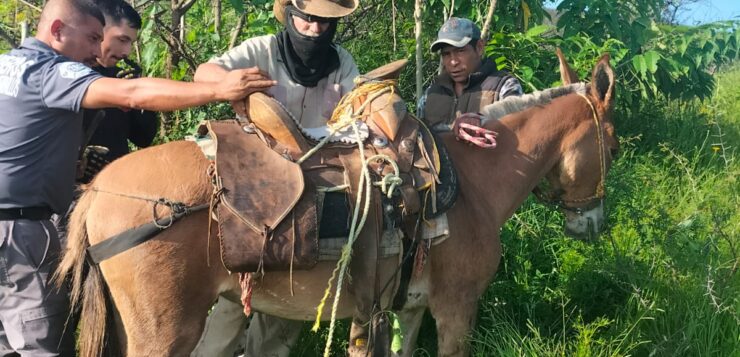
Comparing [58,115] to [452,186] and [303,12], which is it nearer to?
[303,12]

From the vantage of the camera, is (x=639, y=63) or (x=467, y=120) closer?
(x=467, y=120)

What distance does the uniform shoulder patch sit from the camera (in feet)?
7.81

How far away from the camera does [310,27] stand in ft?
11.2

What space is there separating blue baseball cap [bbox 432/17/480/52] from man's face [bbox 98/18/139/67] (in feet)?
6.50

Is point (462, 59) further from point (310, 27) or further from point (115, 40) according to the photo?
point (115, 40)

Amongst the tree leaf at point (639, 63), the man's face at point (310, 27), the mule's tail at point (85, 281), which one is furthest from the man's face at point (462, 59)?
the mule's tail at point (85, 281)

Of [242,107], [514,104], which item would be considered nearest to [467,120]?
[514,104]

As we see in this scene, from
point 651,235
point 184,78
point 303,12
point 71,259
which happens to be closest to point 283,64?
point 303,12

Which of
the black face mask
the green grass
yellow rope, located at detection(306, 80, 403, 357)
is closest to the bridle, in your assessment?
the green grass

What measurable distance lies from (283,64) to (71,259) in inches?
63.7

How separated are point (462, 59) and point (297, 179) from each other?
6.57ft

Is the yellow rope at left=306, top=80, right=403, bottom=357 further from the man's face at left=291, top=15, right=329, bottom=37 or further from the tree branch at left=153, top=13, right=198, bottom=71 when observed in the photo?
→ the tree branch at left=153, top=13, right=198, bottom=71

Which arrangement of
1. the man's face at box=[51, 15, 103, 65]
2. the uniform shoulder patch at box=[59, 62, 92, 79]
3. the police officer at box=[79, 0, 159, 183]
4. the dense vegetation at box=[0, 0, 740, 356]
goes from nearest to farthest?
1. the uniform shoulder patch at box=[59, 62, 92, 79]
2. the man's face at box=[51, 15, 103, 65]
3. the police officer at box=[79, 0, 159, 183]
4. the dense vegetation at box=[0, 0, 740, 356]

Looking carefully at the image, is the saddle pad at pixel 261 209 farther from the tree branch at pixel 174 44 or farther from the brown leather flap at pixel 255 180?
the tree branch at pixel 174 44
